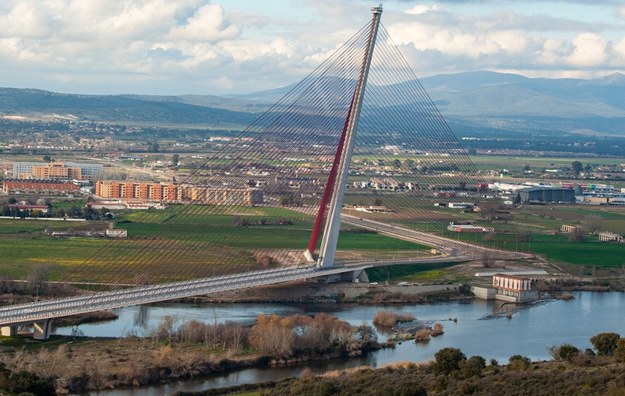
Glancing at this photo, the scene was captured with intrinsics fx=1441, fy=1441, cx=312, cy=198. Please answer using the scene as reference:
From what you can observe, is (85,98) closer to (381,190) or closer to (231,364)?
(381,190)

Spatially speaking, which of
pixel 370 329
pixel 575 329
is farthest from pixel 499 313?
pixel 370 329

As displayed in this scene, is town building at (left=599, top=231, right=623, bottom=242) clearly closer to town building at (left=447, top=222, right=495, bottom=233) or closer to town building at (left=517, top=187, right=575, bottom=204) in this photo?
town building at (left=447, top=222, right=495, bottom=233)

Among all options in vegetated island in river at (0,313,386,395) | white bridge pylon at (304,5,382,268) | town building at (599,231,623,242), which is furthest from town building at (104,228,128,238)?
town building at (599,231,623,242)

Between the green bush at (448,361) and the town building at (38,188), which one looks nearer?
the green bush at (448,361)

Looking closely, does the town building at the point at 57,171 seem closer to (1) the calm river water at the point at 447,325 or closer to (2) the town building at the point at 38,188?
(2) the town building at the point at 38,188

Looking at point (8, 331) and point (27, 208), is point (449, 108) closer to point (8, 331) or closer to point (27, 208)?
point (27, 208)

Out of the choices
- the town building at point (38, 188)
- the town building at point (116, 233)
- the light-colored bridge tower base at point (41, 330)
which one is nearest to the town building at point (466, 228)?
the town building at point (116, 233)
